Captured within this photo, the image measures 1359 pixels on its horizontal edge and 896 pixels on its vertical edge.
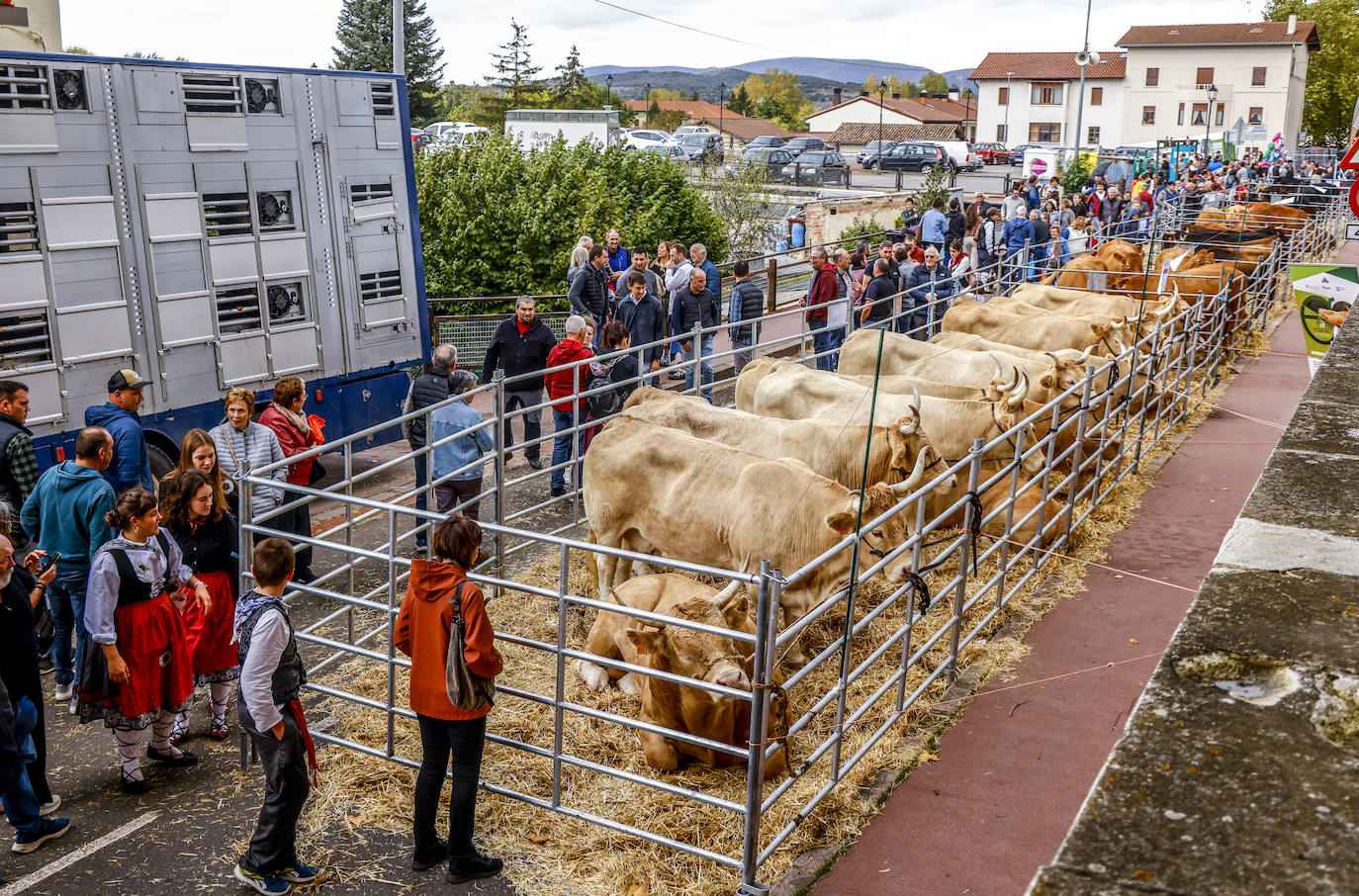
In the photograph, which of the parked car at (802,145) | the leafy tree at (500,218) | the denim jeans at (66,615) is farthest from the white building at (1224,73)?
the denim jeans at (66,615)

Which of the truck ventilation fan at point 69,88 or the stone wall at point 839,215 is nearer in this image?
the truck ventilation fan at point 69,88

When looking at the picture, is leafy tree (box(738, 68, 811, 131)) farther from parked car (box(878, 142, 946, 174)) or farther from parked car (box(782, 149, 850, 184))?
parked car (box(782, 149, 850, 184))

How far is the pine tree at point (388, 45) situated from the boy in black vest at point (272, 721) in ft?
196

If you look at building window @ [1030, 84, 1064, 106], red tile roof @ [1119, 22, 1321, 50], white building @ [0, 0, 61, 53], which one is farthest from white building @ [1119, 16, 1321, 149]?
white building @ [0, 0, 61, 53]

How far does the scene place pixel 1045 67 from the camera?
33.7 metres

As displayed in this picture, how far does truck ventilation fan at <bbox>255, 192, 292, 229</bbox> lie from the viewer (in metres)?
11.0

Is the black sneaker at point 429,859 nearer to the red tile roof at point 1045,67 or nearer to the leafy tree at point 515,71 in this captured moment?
the red tile roof at point 1045,67

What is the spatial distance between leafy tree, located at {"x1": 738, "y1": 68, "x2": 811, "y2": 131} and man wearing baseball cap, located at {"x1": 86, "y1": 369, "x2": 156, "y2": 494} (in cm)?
9318

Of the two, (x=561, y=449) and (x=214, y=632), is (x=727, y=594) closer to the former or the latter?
(x=214, y=632)

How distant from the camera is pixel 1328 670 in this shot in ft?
8.34

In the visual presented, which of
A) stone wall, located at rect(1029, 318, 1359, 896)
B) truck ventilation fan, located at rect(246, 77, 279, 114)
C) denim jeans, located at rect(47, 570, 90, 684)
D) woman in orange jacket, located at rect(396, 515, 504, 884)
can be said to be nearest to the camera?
stone wall, located at rect(1029, 318, 1359, 896)

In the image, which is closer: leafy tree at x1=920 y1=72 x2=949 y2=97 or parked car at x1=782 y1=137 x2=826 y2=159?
leafy tree at x1=920 y1=72 x2=949 y2=97

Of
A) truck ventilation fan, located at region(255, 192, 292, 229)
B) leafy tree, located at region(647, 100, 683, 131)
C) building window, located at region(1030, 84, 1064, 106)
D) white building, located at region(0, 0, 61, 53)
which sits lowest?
truck ventilation fan, located at region(255, 192, 292, 229)

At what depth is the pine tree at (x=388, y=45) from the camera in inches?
2473
